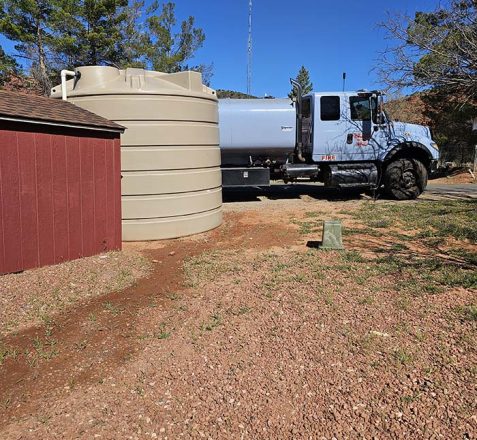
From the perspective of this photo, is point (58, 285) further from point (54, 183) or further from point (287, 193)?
point (287, 193)

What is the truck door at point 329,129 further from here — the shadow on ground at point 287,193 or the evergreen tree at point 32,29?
the evergreen tree at point 32,29

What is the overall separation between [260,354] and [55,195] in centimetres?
386

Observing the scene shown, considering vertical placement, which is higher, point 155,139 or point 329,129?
point 329,129

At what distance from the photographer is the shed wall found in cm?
563

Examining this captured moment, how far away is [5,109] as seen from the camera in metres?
5.54

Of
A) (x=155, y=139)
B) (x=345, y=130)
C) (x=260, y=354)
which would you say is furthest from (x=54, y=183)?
(x=345, y=130)

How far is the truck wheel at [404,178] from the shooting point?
12.9 metres

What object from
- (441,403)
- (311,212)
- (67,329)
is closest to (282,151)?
(311,212)

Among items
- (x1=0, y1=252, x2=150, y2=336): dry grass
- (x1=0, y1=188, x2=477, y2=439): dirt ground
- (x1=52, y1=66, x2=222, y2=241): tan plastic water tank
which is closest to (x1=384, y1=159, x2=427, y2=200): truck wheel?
(x1=0, y1=188, x2=477, y2=439): dirt ground

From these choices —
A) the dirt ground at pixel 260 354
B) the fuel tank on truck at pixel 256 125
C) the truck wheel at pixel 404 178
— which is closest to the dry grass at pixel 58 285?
the dirt ground at pixel 260 354

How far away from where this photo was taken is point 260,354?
12.5ft

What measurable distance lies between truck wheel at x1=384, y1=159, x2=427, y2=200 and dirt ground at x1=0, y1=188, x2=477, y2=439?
6.34 m

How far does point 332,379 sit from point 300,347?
1.80ft

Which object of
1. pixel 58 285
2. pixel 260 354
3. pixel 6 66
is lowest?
pixel 260 354
